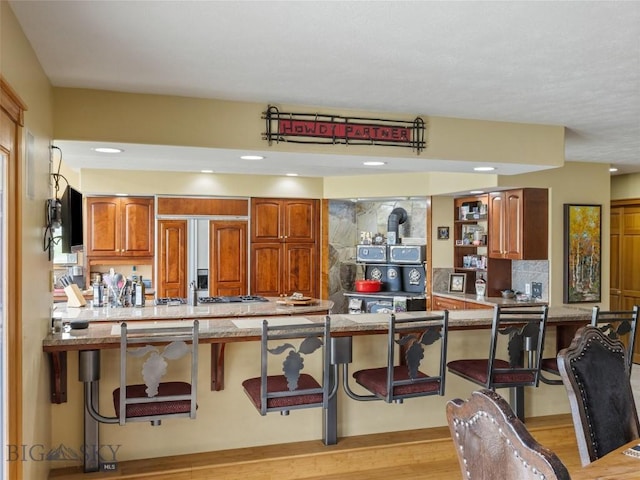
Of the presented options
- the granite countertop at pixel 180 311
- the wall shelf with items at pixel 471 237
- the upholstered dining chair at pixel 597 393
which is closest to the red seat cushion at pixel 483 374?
the upholstered dining chair at pixel 597 393

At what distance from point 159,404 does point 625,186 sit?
6.53 metres

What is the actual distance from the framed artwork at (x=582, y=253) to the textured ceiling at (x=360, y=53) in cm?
220

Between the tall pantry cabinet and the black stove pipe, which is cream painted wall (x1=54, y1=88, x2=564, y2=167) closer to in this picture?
the black stove pipe

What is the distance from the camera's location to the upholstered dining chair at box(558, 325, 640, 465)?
2.20m

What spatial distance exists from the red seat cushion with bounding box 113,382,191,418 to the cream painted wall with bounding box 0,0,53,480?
388mm

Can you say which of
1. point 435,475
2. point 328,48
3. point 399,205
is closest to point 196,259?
point 399,205

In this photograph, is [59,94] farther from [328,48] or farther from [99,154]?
[328,48]

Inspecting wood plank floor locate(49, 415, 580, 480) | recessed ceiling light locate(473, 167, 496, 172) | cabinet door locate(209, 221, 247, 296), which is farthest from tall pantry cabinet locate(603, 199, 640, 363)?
cabinet door locate(209, 221, 247, 296)

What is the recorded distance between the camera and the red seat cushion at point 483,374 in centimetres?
328

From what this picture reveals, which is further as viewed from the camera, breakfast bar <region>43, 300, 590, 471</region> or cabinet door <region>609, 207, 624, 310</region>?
cabinet door <region>609, 207, 624, 310</region>

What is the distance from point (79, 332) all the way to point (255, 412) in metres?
1.13

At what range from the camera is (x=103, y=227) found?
21.8ft

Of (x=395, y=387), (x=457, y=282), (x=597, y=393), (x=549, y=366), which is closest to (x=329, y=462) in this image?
(x=395, y=387)

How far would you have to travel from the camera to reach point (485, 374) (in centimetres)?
329
